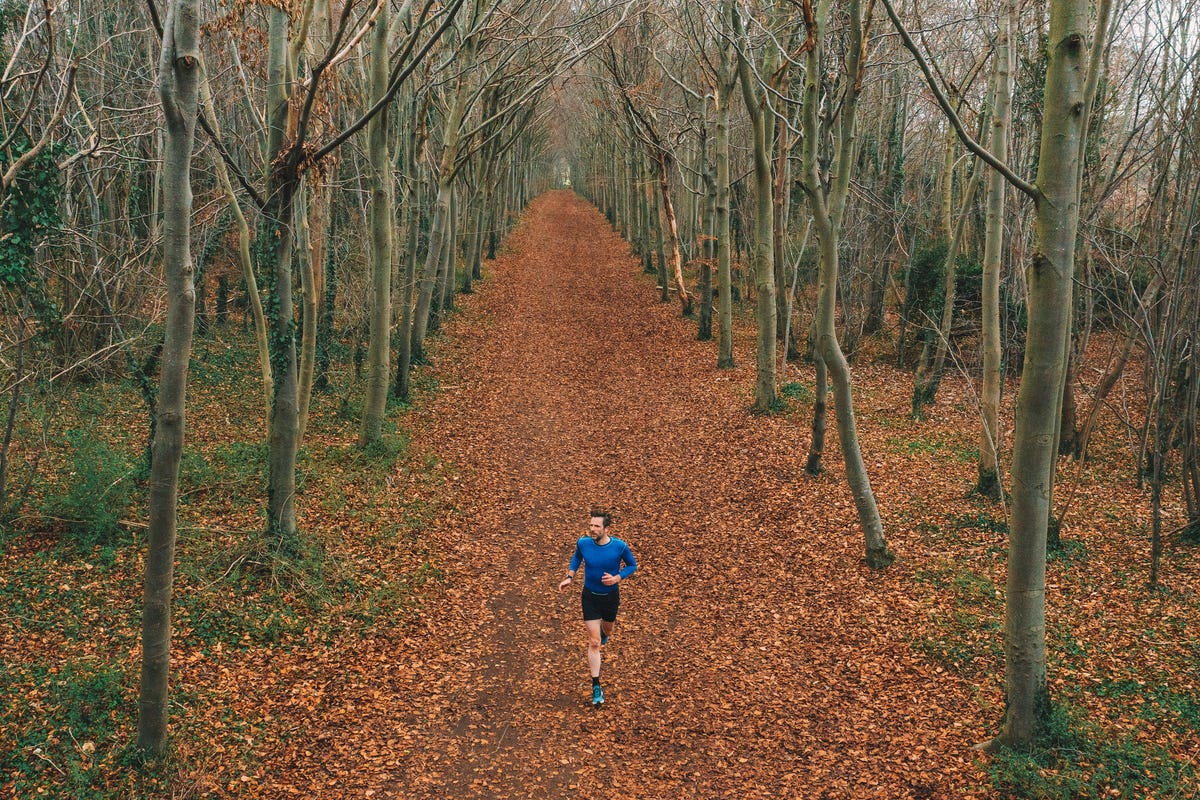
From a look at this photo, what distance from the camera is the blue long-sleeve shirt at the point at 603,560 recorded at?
23.4ft

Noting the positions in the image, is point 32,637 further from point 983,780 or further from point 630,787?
point 983,780

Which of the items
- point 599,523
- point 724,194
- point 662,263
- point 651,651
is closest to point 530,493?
point 651,651

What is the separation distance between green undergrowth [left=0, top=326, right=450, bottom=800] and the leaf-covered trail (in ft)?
1.98

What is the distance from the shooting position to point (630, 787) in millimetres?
6156

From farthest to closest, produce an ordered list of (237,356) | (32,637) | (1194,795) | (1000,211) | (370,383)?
(237,356), (370,383), (1000,211), (32,637), (1194,795)

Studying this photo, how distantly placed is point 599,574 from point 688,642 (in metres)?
1.86

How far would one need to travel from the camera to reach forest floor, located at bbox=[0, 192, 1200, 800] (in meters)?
6.13

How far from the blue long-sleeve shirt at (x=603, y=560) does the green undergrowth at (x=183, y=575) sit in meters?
2.50

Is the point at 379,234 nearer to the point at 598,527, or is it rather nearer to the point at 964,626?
the point at 598,527

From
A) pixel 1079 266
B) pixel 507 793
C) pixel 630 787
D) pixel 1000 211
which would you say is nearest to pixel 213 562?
pixel 507 793

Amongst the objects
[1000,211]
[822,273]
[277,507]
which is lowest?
[277,507]

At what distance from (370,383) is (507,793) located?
8392 millimetres

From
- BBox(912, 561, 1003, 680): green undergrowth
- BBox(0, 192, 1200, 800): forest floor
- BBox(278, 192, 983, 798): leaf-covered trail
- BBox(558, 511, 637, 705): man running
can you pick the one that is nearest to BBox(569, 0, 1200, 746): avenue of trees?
BBox(0, 192, 1200, 800): forest floor

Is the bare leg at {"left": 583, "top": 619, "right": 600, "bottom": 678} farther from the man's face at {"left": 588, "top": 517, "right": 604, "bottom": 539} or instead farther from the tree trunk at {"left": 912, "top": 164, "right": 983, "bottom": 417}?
the tree trunk at {"left": 912, "top": 164, "right": 983, "bottom": 417}
